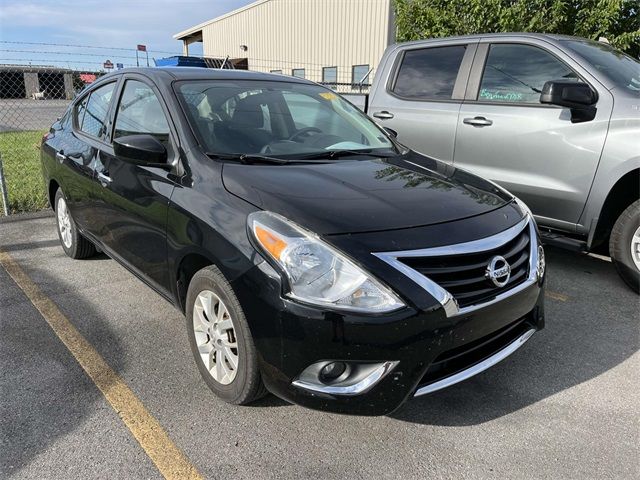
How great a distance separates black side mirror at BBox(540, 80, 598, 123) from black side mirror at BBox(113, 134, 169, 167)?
2.90 meters

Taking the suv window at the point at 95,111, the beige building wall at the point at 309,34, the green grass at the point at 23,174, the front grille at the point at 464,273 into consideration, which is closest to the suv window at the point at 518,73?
the front grille at the point at 464,273

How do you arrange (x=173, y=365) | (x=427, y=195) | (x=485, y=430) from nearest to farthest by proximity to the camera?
(x=485, y=430), (x=427, y=195), (x=173, y=365)

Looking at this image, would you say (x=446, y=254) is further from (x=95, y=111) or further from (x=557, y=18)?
(x=557, y=18)

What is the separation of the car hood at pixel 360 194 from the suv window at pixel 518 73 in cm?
181

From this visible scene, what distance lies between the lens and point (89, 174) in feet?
12.2

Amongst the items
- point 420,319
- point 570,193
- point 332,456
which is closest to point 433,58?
point 570,193

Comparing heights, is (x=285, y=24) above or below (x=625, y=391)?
above

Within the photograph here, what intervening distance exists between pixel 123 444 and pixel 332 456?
94cm

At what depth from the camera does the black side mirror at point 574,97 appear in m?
3.86

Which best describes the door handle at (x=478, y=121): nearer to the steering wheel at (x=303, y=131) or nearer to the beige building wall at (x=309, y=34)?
the steering wheel at (x=303, y=131)

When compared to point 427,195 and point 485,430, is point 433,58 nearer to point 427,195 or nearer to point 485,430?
point 427,195

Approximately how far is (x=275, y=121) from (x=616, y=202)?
274 cm

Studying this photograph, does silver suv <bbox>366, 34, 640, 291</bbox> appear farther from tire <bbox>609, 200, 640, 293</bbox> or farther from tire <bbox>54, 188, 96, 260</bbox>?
tire <bbox>54, 188, 96, 260</bbox>

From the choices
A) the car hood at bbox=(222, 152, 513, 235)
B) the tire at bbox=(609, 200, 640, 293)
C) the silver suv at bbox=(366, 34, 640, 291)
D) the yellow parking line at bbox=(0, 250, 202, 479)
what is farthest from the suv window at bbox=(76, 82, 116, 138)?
the tire at bbox=(609, 200, 640, 293)
